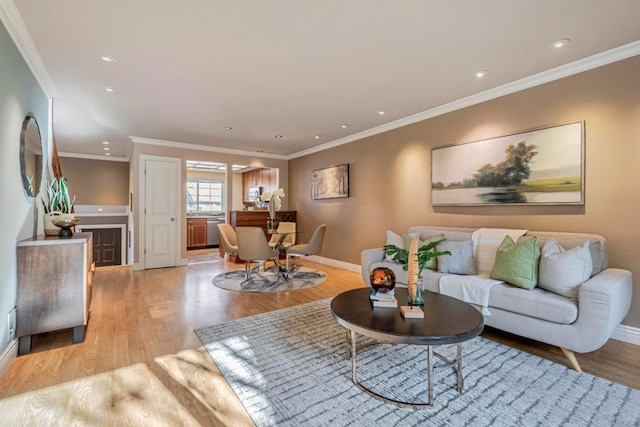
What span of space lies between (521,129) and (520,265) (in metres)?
1.60

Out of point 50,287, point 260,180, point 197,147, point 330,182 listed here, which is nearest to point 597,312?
point 50,287

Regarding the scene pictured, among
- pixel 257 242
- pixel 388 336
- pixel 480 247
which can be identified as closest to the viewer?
pixel 388 336

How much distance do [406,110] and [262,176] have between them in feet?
17.5

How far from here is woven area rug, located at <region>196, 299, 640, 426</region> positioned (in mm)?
1557

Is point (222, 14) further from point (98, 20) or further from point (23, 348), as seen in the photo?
point (23, 348)

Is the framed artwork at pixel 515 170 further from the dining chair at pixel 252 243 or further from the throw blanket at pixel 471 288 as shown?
the dining chair at pixel 252 243

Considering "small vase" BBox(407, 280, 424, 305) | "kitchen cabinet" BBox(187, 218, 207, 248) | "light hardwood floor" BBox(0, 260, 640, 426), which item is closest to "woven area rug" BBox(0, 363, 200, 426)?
"light hardwood floor" BBox(0, 260, 640, 426)

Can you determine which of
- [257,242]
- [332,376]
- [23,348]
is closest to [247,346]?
[332,376]

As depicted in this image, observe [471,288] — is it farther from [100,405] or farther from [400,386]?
[100,405]

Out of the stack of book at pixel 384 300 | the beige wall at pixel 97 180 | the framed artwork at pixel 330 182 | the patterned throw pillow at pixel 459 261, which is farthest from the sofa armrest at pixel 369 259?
the beige wall at pixel 97 180

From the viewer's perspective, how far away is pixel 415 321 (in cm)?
175

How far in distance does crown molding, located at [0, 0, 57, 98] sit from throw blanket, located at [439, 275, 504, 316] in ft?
12.9

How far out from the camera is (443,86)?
10.7 ft

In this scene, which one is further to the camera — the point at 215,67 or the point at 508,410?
the point at 215,67
